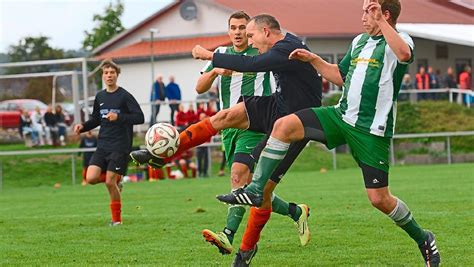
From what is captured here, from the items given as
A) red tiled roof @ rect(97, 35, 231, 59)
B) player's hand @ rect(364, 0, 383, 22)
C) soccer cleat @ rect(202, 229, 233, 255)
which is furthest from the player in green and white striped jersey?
red tiled roof @ rect(97, 35, 231, 59)

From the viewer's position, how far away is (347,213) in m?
14.3

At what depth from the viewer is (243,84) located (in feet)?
35.1

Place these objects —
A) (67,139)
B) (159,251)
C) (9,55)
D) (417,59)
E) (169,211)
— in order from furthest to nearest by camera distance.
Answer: (9,55) < (417,59) < (67,139) < (169,211) < (159,251)

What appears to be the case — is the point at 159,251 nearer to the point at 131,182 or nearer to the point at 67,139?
the point at 131,182

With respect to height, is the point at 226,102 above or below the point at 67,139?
above

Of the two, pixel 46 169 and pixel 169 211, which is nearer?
pixel 169 211

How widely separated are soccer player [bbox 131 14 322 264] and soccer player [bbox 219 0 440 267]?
1.32 ft

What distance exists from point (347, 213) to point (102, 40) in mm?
49384

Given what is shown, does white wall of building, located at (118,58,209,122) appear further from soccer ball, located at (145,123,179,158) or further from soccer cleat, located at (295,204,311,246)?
soccer ball, located at (145,123,179,158)

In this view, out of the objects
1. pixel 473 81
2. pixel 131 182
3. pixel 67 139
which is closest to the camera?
pixel 131 182

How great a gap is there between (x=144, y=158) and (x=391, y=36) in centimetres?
263

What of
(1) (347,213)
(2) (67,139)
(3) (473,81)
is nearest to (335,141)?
(1) (347,213)

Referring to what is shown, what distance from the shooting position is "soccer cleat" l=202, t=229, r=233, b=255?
31.2 feet

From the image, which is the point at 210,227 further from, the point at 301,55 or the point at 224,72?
the point at 301,55
